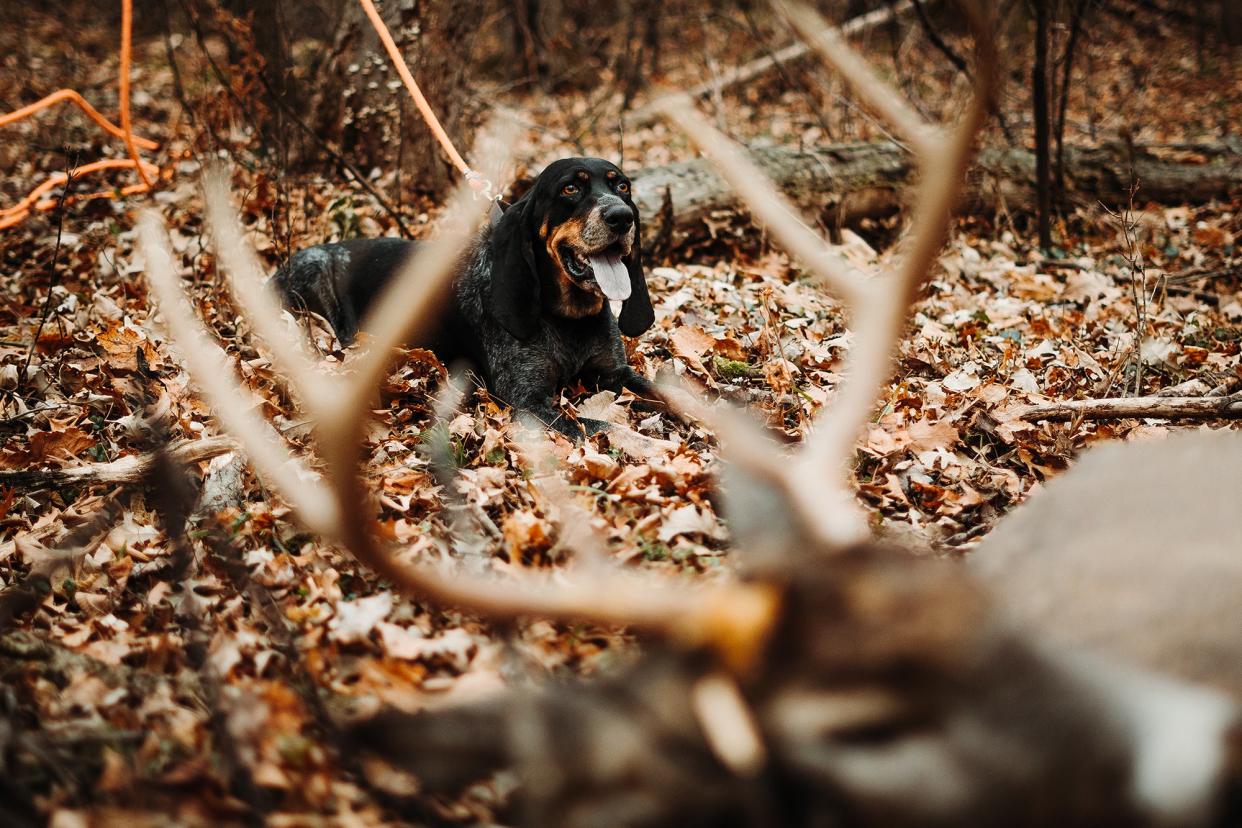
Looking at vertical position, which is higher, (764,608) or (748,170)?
(748,170)

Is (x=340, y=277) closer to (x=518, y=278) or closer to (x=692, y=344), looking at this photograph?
(x=518, y=278)

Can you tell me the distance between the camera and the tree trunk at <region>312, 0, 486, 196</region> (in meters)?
7.91

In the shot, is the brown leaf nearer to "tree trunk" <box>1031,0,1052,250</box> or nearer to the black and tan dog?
the black and tan dog

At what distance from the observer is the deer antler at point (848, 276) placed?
161 centimetres

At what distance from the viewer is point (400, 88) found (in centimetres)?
808

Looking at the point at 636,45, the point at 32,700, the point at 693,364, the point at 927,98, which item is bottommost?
the point at 32,700

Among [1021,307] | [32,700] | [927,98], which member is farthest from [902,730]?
[927,98]

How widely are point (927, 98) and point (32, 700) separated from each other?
12.5m

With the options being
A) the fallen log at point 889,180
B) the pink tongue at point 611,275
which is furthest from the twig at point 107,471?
the fallen log at point 889,180

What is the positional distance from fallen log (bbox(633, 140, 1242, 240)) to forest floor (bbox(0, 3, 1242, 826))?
0.24 meters

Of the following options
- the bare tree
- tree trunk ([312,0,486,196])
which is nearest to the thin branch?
the bare tree

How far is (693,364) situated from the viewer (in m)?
5.42

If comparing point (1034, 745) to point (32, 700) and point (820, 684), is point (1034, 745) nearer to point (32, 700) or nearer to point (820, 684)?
point (820, 684)

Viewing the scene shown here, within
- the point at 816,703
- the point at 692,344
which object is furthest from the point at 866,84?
the point at 692,344
